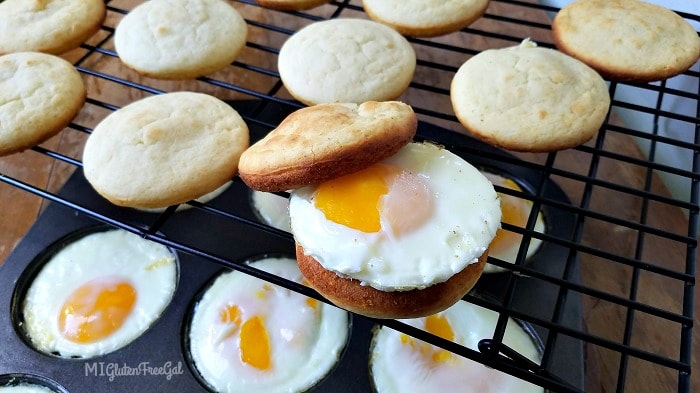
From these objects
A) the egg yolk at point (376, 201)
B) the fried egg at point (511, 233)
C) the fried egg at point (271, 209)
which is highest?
the egg yolk at point (376, 201)

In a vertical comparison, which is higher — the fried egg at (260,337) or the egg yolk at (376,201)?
the egg yolk at (376,201)

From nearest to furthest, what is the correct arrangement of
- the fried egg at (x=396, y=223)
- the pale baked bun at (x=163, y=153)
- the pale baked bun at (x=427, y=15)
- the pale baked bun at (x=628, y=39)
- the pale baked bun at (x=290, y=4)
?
1. the fried egg at (x=396, y=223)
2. the pale baked bun at (x=163, y=153)
3. the pale baked bun at (x=628, y=39)
4. the pale baked bun at (x=427, y=15)
5. the pale baked bun at (x=290, y=4)

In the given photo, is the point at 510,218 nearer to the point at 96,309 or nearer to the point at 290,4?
the point at 290,4

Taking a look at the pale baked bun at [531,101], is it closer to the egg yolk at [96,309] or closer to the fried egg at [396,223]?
the fried egg at [396,223]

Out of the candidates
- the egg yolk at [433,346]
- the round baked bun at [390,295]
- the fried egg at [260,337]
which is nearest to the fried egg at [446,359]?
the egg yolk at [433,346]

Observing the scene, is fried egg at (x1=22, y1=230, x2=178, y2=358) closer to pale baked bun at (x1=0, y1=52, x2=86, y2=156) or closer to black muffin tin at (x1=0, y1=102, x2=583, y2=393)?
black muffin tin at (x1=0, y1=102, x2=583, y2=393)

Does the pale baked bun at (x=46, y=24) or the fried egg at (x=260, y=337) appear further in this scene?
the pale baked bun at (x=46, y=24)

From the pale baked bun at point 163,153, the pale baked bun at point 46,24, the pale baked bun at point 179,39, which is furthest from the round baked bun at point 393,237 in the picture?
the pale baked bun at point 46,24

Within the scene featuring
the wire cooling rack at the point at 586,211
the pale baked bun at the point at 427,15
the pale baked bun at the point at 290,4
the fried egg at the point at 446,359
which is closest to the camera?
the wire cooling rack at the point at 586,211

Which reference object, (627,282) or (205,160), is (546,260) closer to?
(627,282)
